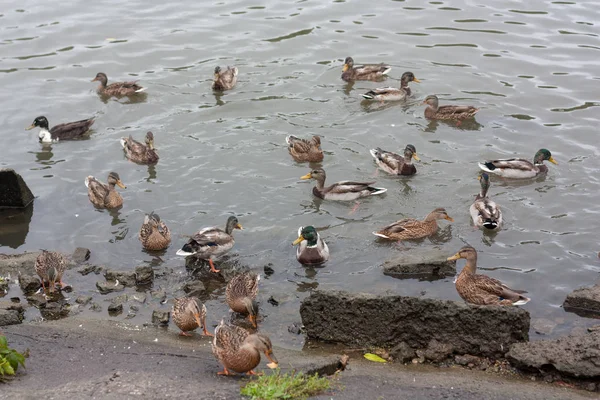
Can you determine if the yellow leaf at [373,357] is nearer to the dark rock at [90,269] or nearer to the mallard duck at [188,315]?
the mallard duck at [188,315]

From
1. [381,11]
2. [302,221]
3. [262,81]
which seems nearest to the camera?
[302,221]

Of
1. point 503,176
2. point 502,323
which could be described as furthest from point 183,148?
point 502,323

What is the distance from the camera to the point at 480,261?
40.7 ft

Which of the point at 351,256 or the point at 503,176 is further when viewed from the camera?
the point at 503,176

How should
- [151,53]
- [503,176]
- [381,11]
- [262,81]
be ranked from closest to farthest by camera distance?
[503,176] < [262,81] < [151,53] < [381,11]

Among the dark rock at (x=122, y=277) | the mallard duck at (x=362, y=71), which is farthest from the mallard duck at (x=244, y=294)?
the mallard duck at (x=362, y=71)

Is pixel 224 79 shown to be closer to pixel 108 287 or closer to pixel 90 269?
pixel 90 269

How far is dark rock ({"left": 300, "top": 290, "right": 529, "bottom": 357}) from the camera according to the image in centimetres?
953

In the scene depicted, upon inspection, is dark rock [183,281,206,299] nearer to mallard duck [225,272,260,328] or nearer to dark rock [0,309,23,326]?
mallard duck [225,272,260,328]

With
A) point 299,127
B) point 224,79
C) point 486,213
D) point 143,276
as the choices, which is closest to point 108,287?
point 143,276

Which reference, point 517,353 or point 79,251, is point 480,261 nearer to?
point 517,353

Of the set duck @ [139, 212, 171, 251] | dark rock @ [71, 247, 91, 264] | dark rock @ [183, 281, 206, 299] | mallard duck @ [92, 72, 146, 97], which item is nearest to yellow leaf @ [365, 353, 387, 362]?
dark rock @ [183, 281, 206, 299]

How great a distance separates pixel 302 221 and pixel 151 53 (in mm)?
9375

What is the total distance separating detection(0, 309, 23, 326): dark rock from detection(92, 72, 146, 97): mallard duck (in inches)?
360
